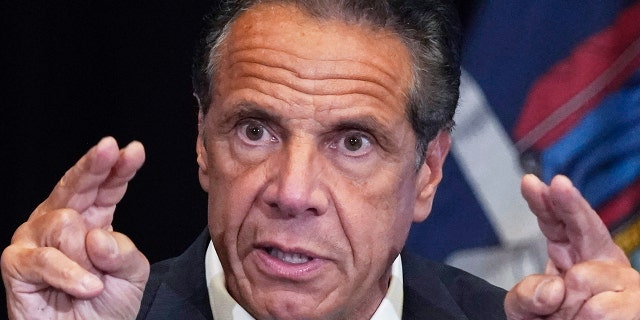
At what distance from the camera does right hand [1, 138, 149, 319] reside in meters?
2.05

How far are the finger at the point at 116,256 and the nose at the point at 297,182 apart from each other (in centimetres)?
31

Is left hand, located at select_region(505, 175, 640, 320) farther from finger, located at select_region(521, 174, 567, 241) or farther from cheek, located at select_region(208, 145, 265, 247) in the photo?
cheek, located at select_region(208, 145, 265, 247)

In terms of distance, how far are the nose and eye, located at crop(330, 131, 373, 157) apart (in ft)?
0.18

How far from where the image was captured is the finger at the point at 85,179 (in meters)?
2.02

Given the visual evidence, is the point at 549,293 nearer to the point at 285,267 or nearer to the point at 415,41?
the point at 285,267

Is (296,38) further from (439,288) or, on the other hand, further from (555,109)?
(555,109)

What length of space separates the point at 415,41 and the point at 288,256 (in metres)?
0.55

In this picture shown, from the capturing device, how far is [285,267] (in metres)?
2.39

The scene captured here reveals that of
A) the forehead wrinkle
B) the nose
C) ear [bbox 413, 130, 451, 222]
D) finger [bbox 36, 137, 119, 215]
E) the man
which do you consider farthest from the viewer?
ear [bbox 413, 130, 451, 222]

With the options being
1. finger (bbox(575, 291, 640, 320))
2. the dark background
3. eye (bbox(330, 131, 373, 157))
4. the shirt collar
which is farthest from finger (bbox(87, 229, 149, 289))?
the dark background

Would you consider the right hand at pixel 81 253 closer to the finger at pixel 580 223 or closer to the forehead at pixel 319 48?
the forehead at pixel 319 48

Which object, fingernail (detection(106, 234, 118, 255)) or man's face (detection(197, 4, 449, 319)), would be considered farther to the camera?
man's face (detection(197, 4, 449, 319))

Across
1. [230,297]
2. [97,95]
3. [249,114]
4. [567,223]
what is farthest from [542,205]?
[97,95]

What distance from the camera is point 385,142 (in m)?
2.50
